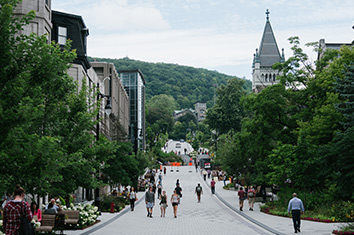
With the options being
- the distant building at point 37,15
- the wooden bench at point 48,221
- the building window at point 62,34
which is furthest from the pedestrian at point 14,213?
the building window at point 62,34

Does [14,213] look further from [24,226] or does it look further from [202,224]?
[202,224]

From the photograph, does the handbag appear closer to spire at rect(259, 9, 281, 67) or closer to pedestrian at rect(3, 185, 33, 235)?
pedestrian at rect(3, 185, 33, 235)

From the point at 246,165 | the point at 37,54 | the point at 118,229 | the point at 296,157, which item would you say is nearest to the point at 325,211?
the point at 296,157

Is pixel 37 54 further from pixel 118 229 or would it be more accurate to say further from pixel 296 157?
pixel 296 157

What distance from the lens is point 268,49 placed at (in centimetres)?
12481

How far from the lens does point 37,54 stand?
13.9 metres

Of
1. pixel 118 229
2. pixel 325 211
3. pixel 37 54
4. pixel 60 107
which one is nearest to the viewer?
pixel 37 54

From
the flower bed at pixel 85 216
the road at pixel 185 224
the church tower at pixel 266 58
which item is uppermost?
the church tower at pixel 266 58

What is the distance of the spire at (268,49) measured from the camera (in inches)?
4729

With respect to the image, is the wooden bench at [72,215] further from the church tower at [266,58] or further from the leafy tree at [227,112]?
the church tower at [266,58]

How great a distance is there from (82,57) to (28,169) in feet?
93.2

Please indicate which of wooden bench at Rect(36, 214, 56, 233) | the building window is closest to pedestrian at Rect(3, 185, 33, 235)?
wooden bench at Rect(36, 214, 56, 233)

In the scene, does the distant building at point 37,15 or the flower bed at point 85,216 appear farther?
the distant building at point 37,15

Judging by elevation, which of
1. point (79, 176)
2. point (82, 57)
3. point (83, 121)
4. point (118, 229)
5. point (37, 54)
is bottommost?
point (118, 229)
